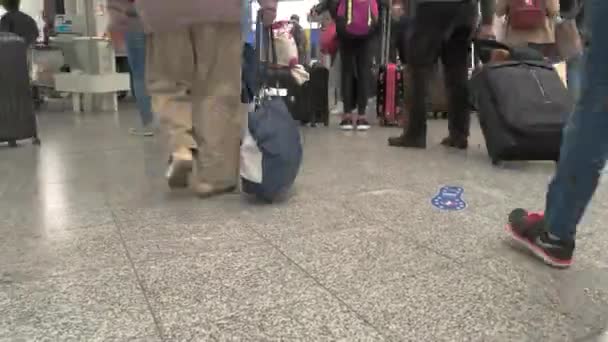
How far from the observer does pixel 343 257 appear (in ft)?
5.53

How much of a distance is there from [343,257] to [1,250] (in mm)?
1084

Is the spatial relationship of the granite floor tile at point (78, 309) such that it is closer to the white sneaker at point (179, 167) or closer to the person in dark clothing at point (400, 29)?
the white sneaker at point (179, 167)

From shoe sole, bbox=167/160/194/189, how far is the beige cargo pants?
3 centimetres

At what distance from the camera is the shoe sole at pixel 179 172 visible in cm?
239

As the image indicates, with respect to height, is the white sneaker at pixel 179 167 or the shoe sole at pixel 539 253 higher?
the white sneaker at pixel 179 167

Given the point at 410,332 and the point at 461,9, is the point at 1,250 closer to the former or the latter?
the point at 410,332

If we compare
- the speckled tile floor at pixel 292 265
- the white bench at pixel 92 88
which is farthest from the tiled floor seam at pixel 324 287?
the white bench at pixel 92 88

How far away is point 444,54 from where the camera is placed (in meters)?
3.55

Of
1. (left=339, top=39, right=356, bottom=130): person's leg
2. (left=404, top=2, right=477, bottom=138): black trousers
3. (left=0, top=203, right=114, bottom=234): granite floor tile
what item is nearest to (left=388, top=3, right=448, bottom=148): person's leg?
(left=404, top=2, right=477, bottom=138): black trousers

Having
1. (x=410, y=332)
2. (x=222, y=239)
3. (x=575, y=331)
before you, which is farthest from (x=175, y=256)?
(x=575, y=331)

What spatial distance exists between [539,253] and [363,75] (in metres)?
3.09

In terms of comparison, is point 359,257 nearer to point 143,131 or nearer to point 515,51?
point 515,51

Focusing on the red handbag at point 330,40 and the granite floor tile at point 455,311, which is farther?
the red handbag at point 330,40

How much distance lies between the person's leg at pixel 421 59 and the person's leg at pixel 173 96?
1.49m
